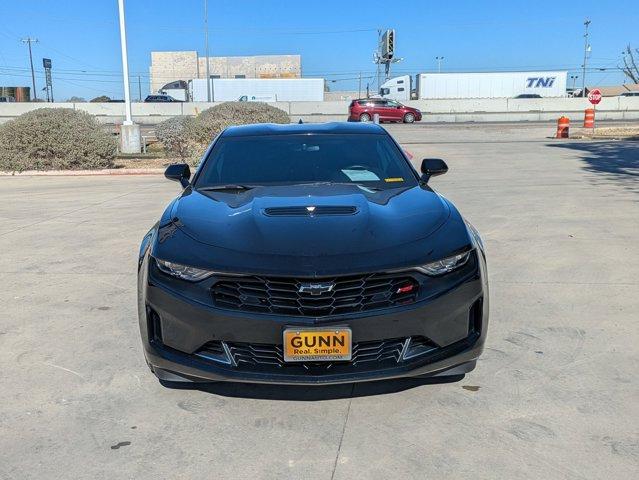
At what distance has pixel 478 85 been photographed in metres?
59.6

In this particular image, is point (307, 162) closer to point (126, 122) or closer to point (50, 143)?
point (50, 143)

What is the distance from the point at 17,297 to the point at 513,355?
4074mm

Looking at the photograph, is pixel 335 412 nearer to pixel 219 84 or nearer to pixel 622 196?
pixel 622 196

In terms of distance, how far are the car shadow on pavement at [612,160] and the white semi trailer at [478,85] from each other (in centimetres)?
3824

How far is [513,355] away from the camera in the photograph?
3.99 meters

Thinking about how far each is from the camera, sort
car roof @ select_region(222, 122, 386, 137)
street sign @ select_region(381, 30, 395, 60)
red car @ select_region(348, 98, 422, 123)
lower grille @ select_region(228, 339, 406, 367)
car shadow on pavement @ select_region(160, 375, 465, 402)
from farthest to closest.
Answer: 1. red car @ select_region(348, 98, 422, 123)
2. street sign @ select_region(381, 30, 395, 60)
3. car roof @ select_region(222, 122, 386, 137)
4. car shadow on pavement @ select_region(160, 375, 465, 402)
5. lower grille @ select_region(228, 339, 406, 367)

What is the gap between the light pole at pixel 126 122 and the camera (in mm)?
17578

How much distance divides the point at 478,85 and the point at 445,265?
60.2 metres

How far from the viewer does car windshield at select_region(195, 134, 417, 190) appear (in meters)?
4.49

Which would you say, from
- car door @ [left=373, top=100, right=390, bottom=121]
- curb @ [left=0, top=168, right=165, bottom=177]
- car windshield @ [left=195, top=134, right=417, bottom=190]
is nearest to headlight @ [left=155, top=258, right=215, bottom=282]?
car windshield @ [left=195, top=134, right=417, bottom=190]

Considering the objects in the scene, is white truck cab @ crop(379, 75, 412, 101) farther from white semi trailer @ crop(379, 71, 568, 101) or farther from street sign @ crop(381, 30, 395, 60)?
street sign @ crop(381, 30, 395, 60)

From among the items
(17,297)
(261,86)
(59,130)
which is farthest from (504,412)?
(261,86)

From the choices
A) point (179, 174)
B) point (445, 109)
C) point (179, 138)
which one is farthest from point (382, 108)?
point (179, 174)

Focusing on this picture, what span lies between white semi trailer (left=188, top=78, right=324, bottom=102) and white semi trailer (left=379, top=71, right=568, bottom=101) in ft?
24.1
